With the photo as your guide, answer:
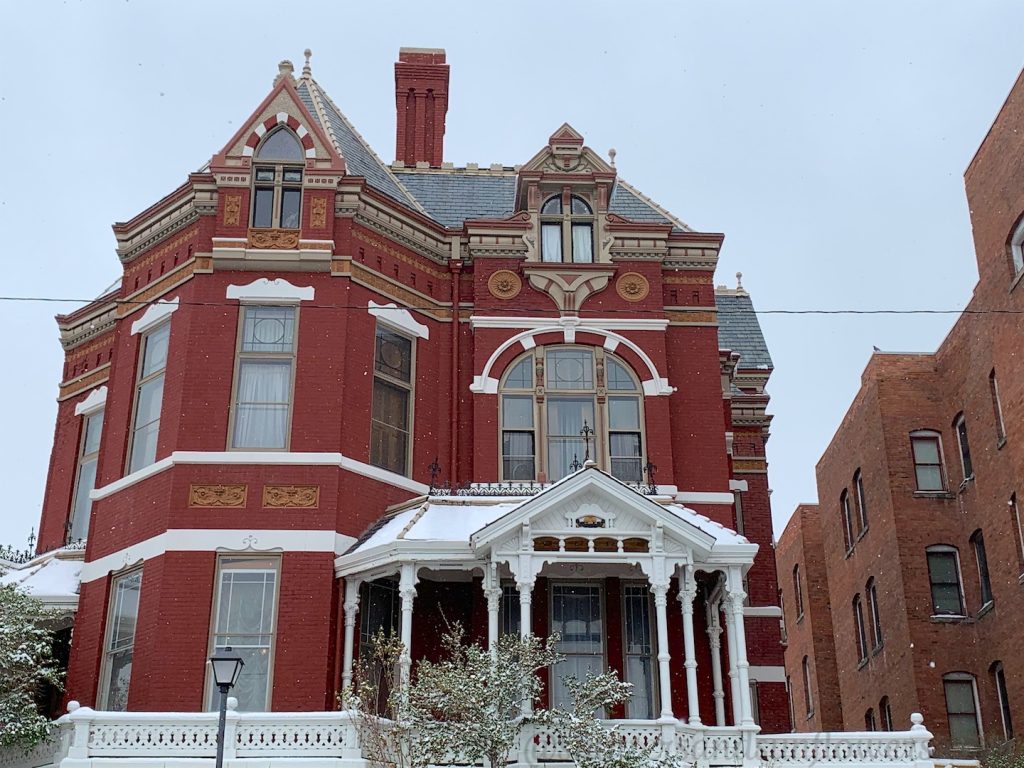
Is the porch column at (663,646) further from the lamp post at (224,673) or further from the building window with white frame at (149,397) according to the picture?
the building window with white frame at (149,397)

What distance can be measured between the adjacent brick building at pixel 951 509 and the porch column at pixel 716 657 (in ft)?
31.2

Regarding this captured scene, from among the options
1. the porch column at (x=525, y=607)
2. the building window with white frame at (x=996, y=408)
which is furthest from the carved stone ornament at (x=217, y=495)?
the building window with white frame at (x=996, y=408)

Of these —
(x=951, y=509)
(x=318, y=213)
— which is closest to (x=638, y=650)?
(x=318, y=213)

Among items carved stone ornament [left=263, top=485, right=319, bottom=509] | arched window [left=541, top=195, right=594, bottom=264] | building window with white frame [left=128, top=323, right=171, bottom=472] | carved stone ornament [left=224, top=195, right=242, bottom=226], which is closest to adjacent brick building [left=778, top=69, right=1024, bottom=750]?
arched window [left=541, top=195, right=594, bottom=264]

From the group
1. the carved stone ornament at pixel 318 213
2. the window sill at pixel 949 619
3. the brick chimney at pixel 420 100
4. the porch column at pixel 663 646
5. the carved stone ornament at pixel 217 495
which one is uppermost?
the brick chimney at pixel 420 100

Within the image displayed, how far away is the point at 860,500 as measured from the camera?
117 feet

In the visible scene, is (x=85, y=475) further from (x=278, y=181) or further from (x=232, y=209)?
(x=278, y=181)

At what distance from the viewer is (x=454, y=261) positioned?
963 inches

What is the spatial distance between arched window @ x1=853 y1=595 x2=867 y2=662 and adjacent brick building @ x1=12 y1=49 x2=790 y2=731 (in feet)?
33.3

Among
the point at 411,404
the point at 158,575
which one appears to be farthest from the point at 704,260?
the point at 158,575

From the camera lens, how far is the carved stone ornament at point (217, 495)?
822 inches

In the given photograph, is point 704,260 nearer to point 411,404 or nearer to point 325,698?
point 411,404

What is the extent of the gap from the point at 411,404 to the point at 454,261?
3056 millimetres

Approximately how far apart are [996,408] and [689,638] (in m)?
13.6
